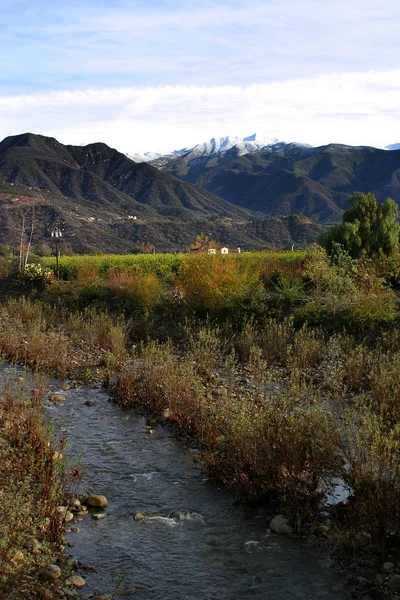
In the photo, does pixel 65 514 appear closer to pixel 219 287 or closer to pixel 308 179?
pixel 219 287

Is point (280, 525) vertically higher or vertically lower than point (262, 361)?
lower

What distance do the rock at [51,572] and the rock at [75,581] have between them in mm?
90

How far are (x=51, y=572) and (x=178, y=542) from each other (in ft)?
3.87

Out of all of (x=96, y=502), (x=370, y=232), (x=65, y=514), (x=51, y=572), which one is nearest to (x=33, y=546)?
(x=51, y=572)

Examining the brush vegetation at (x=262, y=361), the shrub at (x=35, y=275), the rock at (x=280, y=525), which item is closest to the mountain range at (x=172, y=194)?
the shrub at (x=35, y=275)

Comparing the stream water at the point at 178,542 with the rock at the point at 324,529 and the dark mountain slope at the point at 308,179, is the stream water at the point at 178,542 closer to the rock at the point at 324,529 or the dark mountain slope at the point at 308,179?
the rock at the point at 324,529

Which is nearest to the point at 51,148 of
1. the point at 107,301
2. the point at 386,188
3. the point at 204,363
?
the point at 386,188

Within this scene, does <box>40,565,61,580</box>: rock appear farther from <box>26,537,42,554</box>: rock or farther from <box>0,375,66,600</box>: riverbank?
<box>26,537,42,554</box>: rock

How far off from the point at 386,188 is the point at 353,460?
11257 cm

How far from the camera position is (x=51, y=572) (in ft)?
14.6

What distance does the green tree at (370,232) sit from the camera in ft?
65.3

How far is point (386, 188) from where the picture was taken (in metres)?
110

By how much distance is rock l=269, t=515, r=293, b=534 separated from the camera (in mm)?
5238

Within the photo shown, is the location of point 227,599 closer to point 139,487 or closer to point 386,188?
point 139,487
